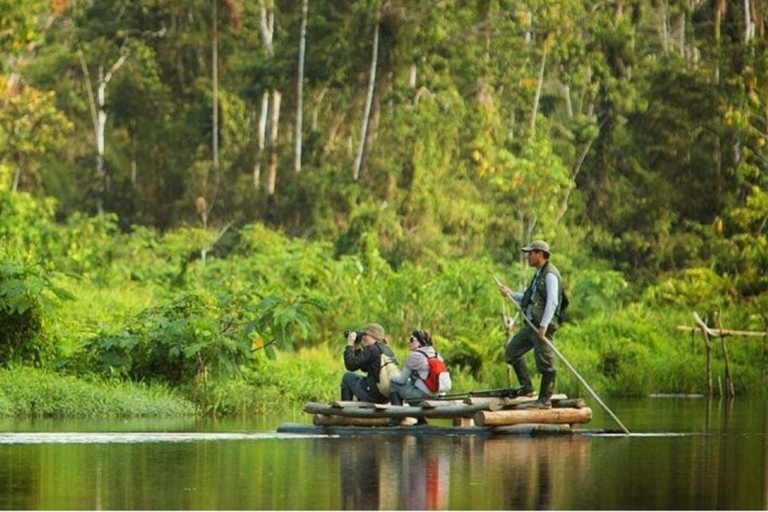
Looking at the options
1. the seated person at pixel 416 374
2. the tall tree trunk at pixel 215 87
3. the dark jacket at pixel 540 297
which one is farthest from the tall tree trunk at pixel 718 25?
the seated person at pixel 416 374

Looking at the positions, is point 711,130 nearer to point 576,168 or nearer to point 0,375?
point 576,168

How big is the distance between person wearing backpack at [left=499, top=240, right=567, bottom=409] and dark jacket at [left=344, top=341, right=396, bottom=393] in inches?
54.3

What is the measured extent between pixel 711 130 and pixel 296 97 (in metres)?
10.9

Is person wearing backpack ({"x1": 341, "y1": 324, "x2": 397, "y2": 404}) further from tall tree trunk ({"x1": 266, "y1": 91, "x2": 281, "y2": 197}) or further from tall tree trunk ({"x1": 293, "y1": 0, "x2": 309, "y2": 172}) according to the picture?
tall tree trunk ({"x1": 266, "y1": 91, "x2": 281, "y2": 197})

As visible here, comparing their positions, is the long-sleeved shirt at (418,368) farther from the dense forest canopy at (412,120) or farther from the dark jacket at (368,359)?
the dense forest canopy at (412,120)

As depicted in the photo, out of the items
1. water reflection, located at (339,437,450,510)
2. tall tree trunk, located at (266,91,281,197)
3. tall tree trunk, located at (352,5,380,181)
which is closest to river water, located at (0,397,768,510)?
water reflection, located at (339,437,450,510)

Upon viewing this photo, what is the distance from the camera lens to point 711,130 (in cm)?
4197

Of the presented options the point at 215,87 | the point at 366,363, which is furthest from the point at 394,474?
the point at 215,87

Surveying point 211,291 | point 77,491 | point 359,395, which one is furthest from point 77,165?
point 77,491

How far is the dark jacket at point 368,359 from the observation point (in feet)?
68.6

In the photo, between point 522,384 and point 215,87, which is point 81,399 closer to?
point 522,384

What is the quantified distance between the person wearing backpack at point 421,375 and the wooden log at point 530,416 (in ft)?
3.09

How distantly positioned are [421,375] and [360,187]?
2404 centimetres

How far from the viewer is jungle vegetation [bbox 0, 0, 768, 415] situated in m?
25.4
